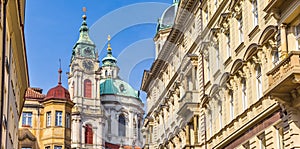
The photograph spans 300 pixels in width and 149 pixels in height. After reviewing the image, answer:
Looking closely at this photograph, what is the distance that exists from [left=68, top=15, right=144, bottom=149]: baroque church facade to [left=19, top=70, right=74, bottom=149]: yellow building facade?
56.7 meters

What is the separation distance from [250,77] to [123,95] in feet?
382

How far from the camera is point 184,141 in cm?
4644

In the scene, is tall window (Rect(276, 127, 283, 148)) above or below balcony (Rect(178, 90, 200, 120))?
below

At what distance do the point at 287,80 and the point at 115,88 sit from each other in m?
126

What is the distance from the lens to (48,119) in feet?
215

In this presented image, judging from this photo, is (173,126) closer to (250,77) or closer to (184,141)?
(184,141)

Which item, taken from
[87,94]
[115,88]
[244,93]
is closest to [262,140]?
[244,93]

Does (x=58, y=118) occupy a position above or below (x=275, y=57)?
above

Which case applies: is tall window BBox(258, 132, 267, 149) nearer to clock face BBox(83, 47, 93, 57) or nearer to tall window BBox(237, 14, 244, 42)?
tall window BBox(237, 14, 244, 42)

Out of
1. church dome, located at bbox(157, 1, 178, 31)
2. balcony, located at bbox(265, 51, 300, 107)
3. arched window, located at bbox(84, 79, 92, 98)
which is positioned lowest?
balcony, located at bbox(265, 51, 300, 107)

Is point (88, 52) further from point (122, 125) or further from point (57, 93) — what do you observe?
point (57, 93)

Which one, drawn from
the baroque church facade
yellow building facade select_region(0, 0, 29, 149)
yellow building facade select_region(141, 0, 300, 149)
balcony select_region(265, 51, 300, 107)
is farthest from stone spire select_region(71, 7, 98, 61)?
balcony select_region(265, 51, 300, 107)

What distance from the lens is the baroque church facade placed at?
129375 millimetres

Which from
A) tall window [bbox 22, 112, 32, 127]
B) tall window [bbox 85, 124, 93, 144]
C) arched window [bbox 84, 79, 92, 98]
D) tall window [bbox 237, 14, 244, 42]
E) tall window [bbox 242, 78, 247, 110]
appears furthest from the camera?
arched window [bbox 84, 79, 92, 98]
